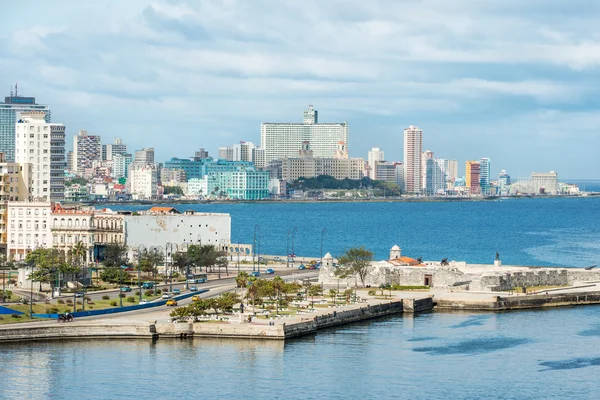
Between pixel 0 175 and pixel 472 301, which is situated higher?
pixel 0 175

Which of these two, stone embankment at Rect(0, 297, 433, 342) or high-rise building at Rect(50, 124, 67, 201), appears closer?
stone embankment at Rect(0, 297, 433, 342)

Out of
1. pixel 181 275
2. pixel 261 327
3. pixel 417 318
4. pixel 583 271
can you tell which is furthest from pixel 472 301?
pixel 181 275

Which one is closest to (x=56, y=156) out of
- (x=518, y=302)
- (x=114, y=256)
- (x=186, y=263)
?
(x=114, y=256)

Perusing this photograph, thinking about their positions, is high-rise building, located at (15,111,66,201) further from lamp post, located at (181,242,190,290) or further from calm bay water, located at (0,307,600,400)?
calm bay water, located at (0,307,600,400)

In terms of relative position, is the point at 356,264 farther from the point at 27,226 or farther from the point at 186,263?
the point at 27,226

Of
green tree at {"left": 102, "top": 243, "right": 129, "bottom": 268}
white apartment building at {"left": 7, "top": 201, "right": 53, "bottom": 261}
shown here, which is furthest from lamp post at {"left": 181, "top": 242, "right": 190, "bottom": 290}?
white apartment building at {"left": 7, "top": 201, "right": 53, "bottom": 261}

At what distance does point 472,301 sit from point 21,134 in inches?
2826

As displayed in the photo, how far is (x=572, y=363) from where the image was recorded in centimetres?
6312

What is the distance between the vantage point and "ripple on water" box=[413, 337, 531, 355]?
218ft

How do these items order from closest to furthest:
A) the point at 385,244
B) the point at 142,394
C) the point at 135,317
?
the point at 142,394 < the point at 135,317 < the point at 385,244

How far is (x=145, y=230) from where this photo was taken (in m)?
120

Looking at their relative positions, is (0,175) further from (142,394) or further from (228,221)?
(142,394)

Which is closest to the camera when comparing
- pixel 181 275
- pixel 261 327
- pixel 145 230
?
pixel 261 327

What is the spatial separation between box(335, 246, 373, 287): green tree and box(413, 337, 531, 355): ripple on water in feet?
75.3
